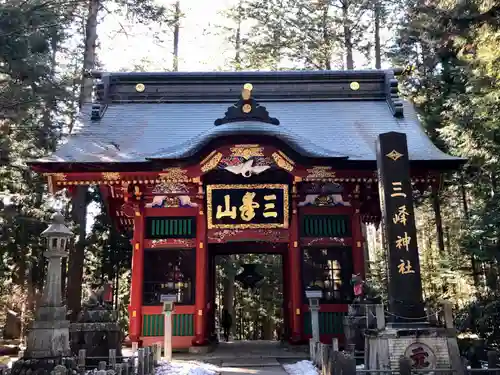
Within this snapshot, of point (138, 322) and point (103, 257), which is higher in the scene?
point (103, 257)

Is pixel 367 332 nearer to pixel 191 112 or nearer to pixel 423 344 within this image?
pixel 423 344

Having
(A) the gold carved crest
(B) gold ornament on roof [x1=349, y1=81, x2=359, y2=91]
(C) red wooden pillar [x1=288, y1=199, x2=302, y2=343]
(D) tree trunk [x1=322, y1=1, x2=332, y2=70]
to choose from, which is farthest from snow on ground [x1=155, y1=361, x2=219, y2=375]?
(D) tree trunk [x1=322, y1=1, x2=332, y2=70]

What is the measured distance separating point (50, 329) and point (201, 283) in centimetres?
424

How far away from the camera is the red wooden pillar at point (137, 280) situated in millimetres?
10539

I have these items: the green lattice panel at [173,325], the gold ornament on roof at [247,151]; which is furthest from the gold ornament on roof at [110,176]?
the green lattice panel at [173,325]

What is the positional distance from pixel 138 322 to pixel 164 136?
469 centimetres

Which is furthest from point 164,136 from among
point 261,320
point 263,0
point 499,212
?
point 261,320

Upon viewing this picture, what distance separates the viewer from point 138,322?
34.7 ft

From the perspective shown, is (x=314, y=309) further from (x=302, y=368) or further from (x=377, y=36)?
(x=377, y=36)

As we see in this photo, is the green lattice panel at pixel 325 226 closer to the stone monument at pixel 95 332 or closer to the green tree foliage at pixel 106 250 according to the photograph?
the stone monument at pixel 95 332

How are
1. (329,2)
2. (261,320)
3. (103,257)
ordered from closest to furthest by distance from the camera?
(103,257) < (329,2) < (261,320)

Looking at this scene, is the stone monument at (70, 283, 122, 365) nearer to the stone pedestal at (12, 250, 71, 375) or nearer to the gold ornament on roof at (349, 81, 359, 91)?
the stone pedestal at (12, 250, 71, 375)

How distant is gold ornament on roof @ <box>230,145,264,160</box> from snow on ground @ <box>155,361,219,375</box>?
14.6 ft

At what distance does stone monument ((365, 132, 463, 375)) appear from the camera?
6.69 m
